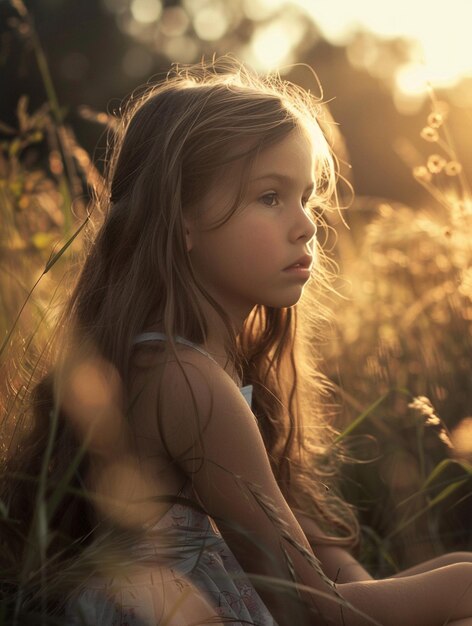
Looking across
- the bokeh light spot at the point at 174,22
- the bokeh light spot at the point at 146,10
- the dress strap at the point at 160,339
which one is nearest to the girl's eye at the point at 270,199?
the dress strap at the point at 160,339

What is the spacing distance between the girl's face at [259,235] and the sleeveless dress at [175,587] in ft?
0.63

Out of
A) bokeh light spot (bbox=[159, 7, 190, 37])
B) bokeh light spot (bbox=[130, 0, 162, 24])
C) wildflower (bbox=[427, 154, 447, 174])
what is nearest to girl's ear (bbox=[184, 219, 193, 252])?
wildflower (bbox=[427, 154, 447, 174])

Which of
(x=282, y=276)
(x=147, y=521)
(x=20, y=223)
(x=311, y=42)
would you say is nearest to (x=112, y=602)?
(x=147, y=521)

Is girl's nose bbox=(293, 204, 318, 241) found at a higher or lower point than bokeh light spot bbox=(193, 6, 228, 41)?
lower

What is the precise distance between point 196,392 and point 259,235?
0.38 metres

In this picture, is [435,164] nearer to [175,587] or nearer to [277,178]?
[277,178]

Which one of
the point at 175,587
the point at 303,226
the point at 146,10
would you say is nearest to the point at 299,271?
the point at 303,226

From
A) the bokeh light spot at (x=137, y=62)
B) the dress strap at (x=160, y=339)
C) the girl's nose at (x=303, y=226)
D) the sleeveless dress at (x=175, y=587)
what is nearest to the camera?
the sleeveless dress at (x=175, y=587)

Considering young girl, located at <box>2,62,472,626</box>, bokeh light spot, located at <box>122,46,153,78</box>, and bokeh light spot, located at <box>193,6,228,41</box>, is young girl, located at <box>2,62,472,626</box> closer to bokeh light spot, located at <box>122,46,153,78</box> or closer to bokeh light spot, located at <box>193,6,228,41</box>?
bokeh light spot, located at <box>122,46,153,78</box>

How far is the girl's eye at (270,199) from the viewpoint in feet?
6.24

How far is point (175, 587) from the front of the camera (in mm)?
1605

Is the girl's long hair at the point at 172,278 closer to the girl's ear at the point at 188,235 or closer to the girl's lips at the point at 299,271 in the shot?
the girl's ear at the point at 188,235

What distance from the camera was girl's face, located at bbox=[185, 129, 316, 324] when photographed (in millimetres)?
1861

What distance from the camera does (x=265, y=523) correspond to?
5.30ft
